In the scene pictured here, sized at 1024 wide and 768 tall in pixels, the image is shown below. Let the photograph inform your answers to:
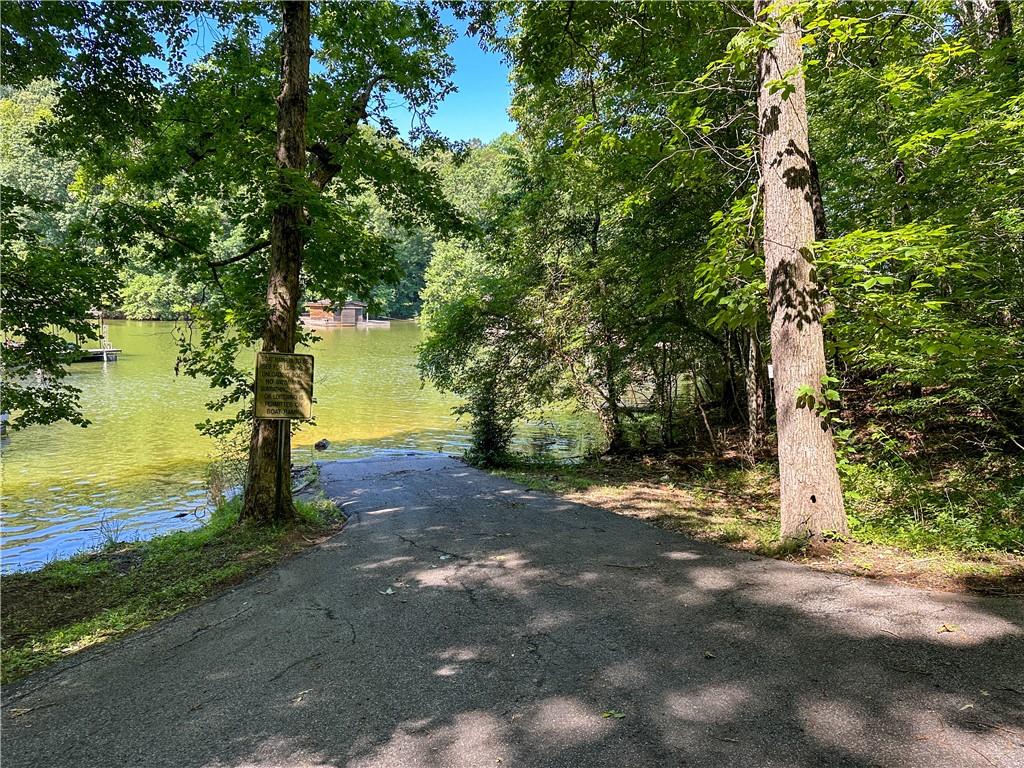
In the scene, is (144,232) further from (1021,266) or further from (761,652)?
(1021,266)

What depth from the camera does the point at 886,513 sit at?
18.1 feet

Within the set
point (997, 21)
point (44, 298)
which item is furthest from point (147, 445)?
point (997, 21)

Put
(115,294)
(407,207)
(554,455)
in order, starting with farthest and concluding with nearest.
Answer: (554,455) < (407,207) < (115,294)

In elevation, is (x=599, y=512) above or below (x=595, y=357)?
below

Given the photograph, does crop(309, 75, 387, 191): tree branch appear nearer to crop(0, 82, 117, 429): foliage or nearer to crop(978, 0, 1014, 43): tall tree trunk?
crop(0, 82, 117, 429): foliage

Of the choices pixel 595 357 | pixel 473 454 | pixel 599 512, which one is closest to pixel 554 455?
pixel 473 454

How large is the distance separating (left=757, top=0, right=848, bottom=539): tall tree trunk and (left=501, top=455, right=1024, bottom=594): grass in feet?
1.22

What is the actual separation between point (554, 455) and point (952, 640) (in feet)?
34.4

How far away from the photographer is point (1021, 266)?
16.8 ft

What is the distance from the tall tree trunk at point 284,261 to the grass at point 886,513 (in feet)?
13.2

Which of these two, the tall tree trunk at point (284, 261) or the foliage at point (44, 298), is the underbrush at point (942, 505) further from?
the foliage at point (44, 298)

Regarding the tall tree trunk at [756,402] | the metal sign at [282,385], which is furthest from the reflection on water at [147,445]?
the tall tree trunk at [756,402]

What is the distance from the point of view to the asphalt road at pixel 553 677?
2354 mm

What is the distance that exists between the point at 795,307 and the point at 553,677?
11.9ft
